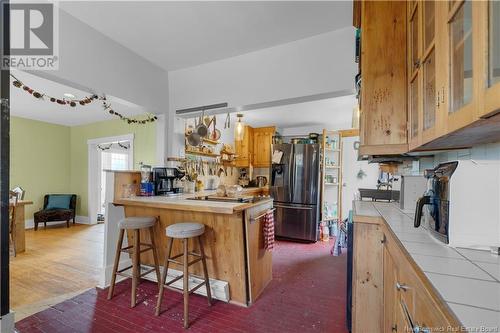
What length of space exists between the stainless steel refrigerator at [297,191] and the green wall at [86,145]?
2516mm

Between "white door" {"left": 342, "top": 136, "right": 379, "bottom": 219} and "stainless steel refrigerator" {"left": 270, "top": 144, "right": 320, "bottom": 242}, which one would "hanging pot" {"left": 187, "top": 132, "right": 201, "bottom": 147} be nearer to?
"stainless steel refrigerator" {"left": 270, "top": 144, "right": 320, "bottom": 242}

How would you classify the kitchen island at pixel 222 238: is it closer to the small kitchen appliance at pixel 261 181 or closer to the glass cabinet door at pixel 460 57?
the glass cabinet door at pixel 460 57

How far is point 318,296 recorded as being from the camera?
7.29 ft

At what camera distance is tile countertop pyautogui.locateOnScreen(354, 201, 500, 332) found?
1.51 feet

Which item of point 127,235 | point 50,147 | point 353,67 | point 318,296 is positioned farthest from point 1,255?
point 50,147

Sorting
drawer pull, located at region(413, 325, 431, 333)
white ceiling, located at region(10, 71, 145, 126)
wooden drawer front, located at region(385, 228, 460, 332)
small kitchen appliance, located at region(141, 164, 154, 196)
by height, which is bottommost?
drawer pull, located at region(413, 325, 431, 333)

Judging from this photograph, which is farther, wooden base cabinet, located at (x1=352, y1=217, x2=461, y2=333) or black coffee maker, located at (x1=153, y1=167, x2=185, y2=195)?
black coffee maker, located at (x1=153, y1=167, x2=185, y2=195)

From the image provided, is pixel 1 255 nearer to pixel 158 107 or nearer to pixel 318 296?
pixel 158 107

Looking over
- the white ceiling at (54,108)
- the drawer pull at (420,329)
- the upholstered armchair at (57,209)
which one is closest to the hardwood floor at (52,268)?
the upholstered armchair at (57,209)

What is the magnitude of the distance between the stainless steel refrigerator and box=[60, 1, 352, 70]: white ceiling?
216 centimetres

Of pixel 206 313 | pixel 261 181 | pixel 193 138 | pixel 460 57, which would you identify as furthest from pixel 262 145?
pixel 460 57

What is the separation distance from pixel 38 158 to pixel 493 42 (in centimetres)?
680

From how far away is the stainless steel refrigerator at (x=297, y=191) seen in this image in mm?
4055

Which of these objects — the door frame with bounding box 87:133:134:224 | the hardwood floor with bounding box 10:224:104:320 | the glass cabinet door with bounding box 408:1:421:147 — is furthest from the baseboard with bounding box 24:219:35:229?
the glass cabinet door with bounding box 408:1:421:147
